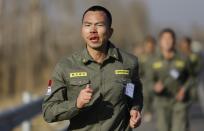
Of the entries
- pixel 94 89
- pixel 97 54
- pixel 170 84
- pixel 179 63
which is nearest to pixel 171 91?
pixel 170 84

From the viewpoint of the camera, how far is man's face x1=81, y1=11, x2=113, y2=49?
6105mm

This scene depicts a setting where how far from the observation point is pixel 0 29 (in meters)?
34.8

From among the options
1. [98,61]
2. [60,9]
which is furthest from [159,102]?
[60,9]

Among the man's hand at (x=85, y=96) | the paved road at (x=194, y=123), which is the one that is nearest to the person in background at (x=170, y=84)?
the man's hand at (x=85, y=96)

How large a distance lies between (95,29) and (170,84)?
4.97 meters

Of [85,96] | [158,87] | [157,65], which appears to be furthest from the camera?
[157,65]

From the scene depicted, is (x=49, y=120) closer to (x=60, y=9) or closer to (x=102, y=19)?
(x=102, y=19)

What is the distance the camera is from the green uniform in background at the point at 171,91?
35.0 ft

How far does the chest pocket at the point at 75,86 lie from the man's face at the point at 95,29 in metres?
0.29

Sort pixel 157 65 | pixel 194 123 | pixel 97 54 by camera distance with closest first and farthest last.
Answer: pixel 97 54
pixel 157 65
pixel 194 123

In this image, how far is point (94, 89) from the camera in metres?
6.12

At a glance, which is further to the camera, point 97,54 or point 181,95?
point 181,95

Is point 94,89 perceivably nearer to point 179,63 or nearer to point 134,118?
point 134,118

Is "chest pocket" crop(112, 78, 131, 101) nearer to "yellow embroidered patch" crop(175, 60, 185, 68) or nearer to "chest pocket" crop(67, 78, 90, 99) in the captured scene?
"chest pocket" crop(67, 78, 90, 99)
